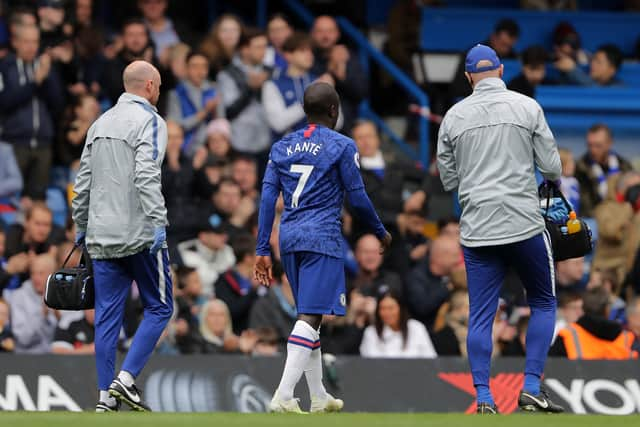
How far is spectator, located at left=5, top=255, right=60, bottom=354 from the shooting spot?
14.2 meters

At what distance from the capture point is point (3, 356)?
43.2 ft

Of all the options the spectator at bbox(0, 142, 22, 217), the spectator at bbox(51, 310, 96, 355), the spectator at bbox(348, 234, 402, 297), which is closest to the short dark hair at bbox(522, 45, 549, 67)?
the spectator at bbox(348, 234, 402, 297)

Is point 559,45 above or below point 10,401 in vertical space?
above

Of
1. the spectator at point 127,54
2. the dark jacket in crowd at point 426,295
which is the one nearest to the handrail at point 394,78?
the spectator at point 127,54

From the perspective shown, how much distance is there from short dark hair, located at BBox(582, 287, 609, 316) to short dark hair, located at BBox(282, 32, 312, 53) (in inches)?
165

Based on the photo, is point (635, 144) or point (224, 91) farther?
point (635, 144)

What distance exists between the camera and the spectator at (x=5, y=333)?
14039 mm

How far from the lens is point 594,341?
45.9ft

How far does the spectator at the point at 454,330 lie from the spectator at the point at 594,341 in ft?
3.07

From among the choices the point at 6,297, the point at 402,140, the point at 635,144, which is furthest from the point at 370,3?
the point at 6,297

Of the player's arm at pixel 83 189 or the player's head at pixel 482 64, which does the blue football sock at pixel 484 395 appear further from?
the player's arm at pixel 83 189

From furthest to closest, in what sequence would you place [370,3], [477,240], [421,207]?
[370,3]
[421,207]
[477,240]

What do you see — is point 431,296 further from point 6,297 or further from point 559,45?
point 559,45

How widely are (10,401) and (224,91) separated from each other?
17.4 ft
